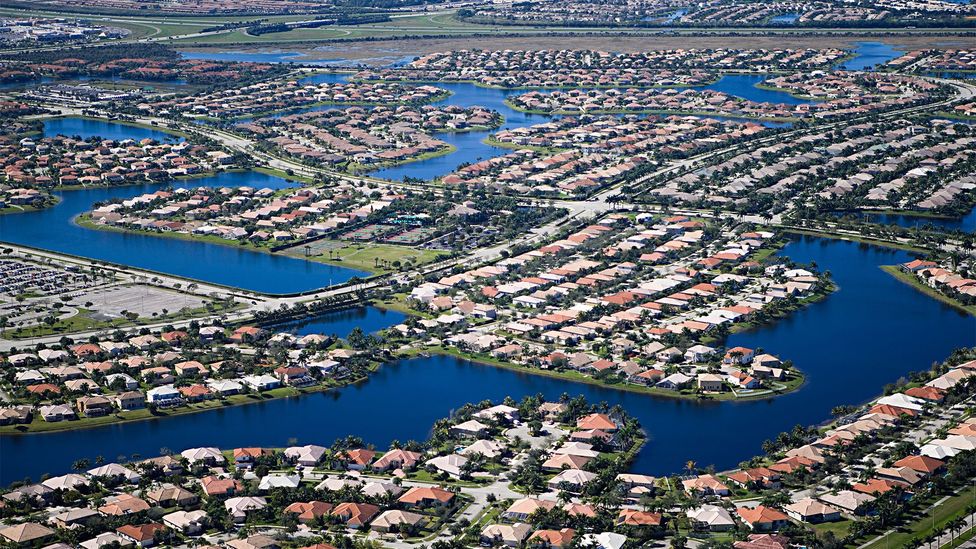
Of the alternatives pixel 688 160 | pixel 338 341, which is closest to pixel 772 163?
pixel 688 160

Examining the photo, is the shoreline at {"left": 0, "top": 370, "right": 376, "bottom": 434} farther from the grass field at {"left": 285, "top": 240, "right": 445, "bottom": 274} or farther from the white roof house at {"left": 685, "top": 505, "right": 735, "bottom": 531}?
the white roof house at {"left": 685, "top": 505, "right": 735, "bottom": 531}

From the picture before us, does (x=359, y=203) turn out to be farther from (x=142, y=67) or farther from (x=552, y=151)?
(x=142, y=67)

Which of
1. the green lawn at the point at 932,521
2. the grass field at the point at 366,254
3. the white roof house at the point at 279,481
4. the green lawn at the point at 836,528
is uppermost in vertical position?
the white roof house at the point at 279,481

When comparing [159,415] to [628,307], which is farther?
[628,307]

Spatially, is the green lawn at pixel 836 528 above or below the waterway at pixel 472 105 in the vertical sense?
above

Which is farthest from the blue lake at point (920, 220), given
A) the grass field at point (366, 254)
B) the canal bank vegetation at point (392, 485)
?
the canal bank vegetation at point (392, 485)

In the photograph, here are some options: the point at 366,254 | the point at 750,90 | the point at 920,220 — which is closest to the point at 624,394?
the point at 366,254

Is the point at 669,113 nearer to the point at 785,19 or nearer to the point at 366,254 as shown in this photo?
the point at 366,254

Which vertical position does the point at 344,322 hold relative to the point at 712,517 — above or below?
below

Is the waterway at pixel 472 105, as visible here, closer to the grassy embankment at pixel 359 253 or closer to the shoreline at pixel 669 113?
the shoreline at pixel 669 113
